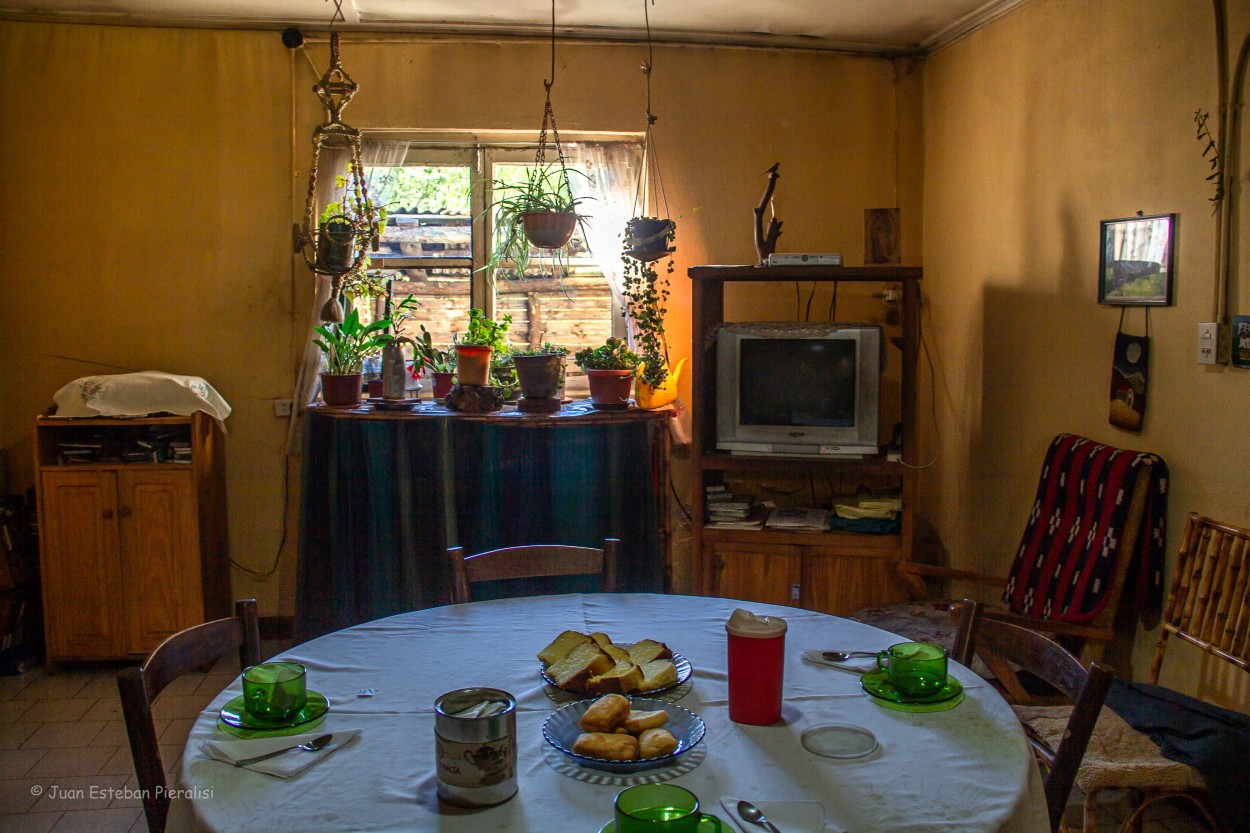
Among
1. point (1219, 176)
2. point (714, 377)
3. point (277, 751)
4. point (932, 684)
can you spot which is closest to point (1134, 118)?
point (1219, 176)

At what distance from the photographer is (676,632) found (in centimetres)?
187

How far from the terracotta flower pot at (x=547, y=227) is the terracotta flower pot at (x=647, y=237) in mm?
252

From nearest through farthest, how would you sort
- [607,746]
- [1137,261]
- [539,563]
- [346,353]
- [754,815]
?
[754,815], [607,746], [539,563], [1137,261], [346,353]

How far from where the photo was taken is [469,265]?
4160 millimetres

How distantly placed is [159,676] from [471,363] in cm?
216

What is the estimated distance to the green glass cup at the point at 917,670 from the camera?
4.97 ft

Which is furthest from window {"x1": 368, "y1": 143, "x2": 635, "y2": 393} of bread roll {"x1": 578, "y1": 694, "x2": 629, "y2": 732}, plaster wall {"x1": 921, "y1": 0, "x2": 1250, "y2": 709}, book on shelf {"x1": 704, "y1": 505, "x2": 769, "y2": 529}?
bread roll {"x1": 578, "y1": 694, "x2": 629, "y2": 732}

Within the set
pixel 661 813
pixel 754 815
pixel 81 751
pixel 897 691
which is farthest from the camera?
pixel 81 751

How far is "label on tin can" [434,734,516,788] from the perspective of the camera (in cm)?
120

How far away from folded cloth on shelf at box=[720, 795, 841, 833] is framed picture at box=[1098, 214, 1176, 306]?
2.07 m

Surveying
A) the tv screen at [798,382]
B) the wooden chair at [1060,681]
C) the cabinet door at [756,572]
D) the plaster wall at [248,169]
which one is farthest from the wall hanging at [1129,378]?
the plaster wall at [248,169]

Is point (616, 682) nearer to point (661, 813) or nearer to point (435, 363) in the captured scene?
point (661, 813)

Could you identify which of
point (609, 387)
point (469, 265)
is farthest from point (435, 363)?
point (609, 387)

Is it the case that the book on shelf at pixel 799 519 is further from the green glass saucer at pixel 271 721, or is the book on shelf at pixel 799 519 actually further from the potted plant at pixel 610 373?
the green glass saucer at pixel 271 721
